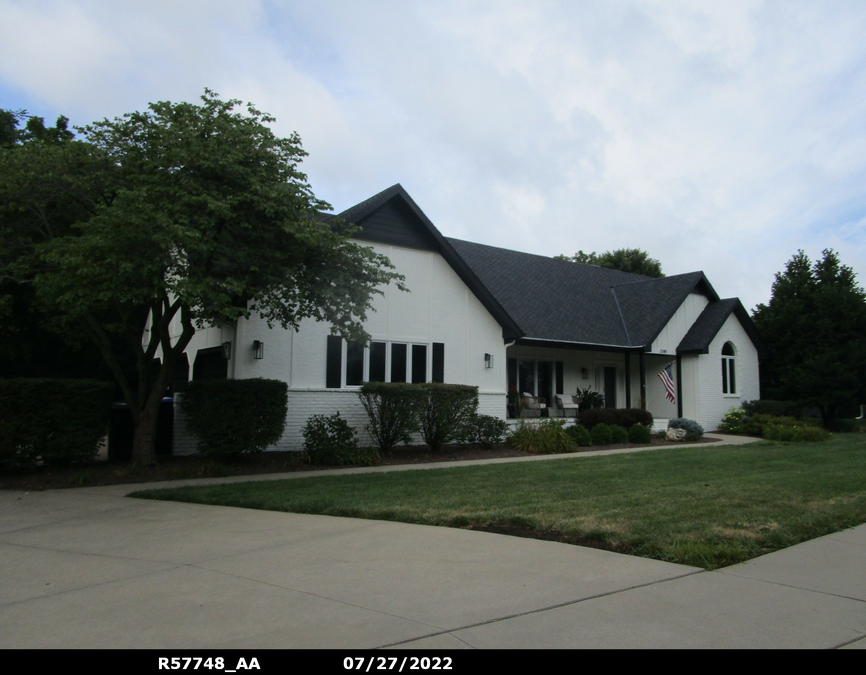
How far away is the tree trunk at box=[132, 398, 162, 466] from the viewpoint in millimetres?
13133

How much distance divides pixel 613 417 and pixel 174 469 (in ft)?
41.2

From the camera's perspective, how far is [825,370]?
2433 centimetres

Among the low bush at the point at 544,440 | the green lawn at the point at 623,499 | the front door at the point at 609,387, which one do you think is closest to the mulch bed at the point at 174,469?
the low bush at the point at 544,440

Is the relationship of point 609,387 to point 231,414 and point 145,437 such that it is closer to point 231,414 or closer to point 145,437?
point 231,414

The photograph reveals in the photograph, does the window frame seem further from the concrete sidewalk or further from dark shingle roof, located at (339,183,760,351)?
the concrete sidewalk

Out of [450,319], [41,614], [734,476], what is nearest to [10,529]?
[41,614]

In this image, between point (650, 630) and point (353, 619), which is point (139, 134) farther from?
point (650, 630)

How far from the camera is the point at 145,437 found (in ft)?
43.3

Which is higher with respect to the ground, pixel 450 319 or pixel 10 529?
pixel 450 319

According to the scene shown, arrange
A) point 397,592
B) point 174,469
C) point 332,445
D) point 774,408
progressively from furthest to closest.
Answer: point 774,408, point 332,445, point 174,469, point 397,592

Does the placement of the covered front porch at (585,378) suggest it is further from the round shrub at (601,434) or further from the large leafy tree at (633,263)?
the large leafy tree at (633,263)

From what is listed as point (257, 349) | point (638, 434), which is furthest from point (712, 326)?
point (257, 349)

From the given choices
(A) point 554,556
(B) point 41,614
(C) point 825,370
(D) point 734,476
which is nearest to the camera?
(B) point 41,614

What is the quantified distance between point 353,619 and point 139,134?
35.5 feet
